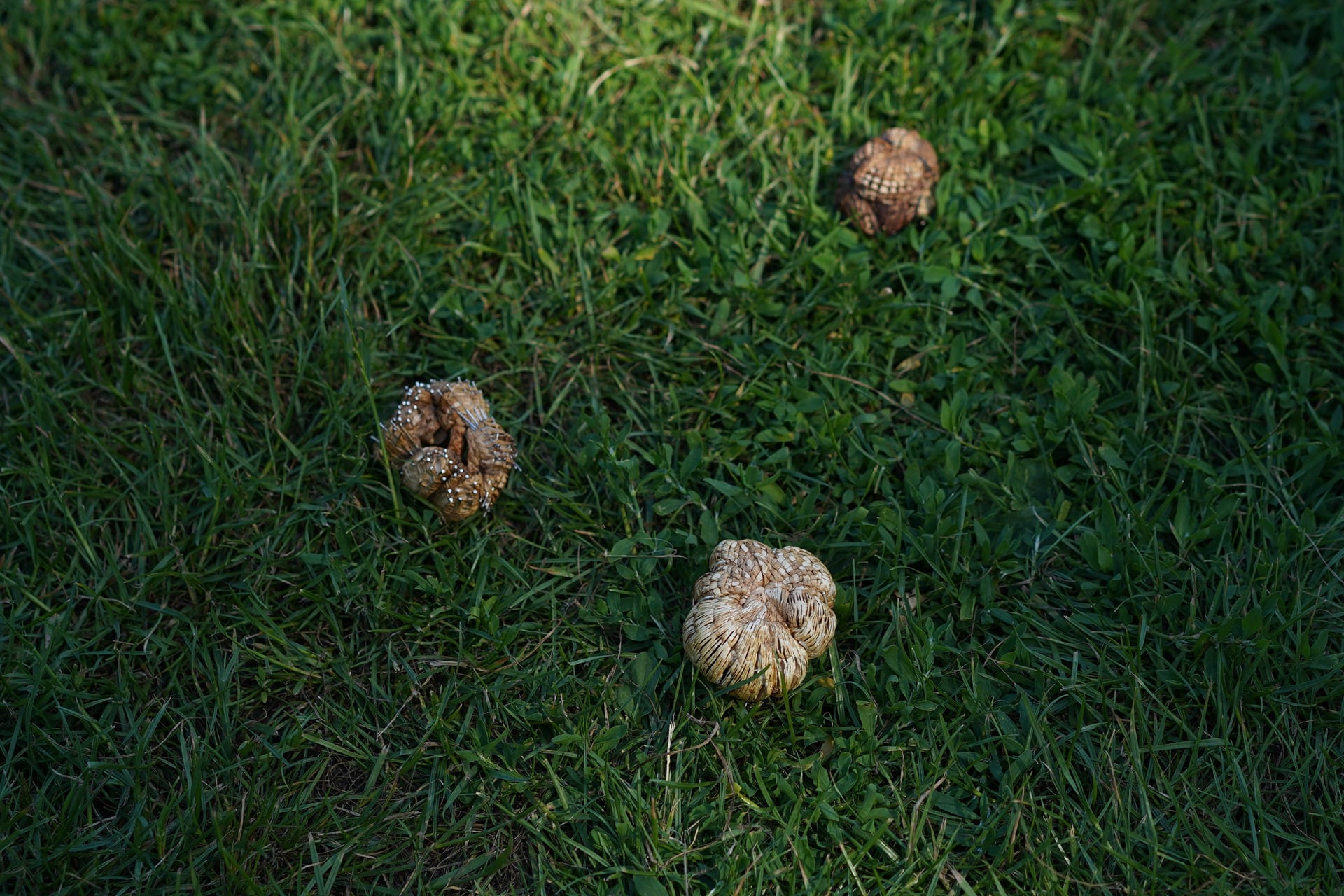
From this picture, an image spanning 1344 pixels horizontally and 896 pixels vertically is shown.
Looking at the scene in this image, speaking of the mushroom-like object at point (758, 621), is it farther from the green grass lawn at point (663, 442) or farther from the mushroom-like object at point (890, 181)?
the mushroom-like object at point (890, 181)

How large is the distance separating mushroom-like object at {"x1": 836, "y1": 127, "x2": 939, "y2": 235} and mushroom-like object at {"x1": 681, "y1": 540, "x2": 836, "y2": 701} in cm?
128

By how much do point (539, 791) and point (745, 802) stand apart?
1.65 feet

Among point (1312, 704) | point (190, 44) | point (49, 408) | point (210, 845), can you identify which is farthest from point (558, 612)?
point (190, 44)

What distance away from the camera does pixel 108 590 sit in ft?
9.21

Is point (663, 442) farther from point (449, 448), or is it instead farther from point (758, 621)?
point (758, 621)

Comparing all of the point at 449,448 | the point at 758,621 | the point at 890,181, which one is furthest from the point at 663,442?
the point at 890,181

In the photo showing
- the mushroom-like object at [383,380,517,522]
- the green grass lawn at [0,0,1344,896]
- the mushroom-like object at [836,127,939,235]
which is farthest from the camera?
the mushroom-like object at [836,127,939,235]

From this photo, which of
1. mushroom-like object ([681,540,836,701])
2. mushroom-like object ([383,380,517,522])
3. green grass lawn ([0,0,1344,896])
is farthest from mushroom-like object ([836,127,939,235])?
mushroom-like object ([383,380,517,522])

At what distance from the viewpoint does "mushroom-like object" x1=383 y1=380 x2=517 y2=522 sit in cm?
279

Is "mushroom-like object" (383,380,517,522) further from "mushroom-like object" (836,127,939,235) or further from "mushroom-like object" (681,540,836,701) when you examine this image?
"mushroom-like object" (836,127,939,235)

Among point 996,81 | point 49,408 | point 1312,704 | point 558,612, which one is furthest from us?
point 996,81

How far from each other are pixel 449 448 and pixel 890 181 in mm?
1620

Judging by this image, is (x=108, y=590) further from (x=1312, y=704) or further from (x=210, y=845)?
(x=1312, y=704)

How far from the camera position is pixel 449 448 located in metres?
2.86
